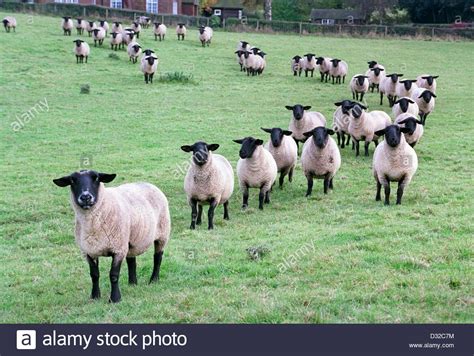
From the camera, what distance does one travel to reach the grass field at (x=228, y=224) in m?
7.02

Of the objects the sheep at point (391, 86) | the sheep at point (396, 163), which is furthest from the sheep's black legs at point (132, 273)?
the sheep at point (391, 86)

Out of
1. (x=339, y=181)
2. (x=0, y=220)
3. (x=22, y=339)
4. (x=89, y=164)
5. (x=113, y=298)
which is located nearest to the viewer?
(x=22, y=339)

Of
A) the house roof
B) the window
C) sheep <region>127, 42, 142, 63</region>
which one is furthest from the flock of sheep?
the house roof

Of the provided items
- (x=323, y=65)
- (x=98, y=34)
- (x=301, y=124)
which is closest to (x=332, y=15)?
(x=98, y=34)

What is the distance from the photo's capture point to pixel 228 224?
11.6 meters

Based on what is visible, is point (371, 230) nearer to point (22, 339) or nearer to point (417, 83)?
point (22, 339)

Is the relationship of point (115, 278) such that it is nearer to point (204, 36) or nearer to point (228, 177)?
point (228, 177)

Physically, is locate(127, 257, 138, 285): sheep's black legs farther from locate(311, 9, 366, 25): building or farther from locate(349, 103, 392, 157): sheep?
locate(311, 9, 366, 25): building

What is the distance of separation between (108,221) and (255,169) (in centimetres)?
565

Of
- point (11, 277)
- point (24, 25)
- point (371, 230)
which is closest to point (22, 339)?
point (11, 277)

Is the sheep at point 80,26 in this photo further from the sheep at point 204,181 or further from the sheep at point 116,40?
the sheep at point 204,181

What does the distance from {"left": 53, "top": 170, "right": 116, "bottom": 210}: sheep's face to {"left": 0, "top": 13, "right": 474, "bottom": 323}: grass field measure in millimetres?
1266

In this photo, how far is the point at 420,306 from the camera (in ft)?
21.7

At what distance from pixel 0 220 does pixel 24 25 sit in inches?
1421
